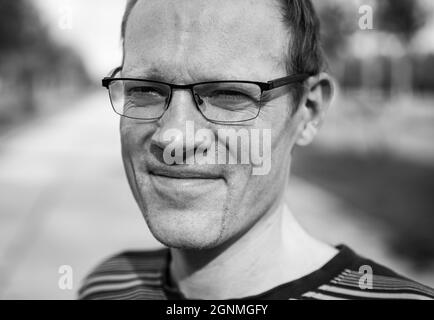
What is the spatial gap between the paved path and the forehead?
11.3ft

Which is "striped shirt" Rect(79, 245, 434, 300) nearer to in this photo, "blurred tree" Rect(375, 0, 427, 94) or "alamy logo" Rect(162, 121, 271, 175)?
"alamy logo" Rect(162, 121, 271, 175)

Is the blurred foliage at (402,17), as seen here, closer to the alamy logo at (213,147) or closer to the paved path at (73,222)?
the paved path at (73,222)

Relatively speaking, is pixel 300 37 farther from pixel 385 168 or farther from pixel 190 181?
pixel 385 168

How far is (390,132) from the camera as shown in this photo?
1568 centimetres

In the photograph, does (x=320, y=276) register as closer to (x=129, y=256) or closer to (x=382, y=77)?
(x=129, y=256)

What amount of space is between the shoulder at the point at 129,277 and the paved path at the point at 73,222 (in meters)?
2.58

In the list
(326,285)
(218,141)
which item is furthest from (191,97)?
(326,285)

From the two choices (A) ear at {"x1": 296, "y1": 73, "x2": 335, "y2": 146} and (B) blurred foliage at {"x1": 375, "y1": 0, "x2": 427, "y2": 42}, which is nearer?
(A) ear at {"x1": 296, "y1": 73, "x2": 335, "y2": 146}

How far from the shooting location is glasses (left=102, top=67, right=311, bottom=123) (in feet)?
4.07

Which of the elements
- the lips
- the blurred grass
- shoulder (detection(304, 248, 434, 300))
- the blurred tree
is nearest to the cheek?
the lips

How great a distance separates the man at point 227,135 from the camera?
1.24m

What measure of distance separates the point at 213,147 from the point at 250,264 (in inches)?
14.8

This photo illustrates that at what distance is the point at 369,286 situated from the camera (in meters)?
1.37

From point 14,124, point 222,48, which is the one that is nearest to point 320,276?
point 222,48
